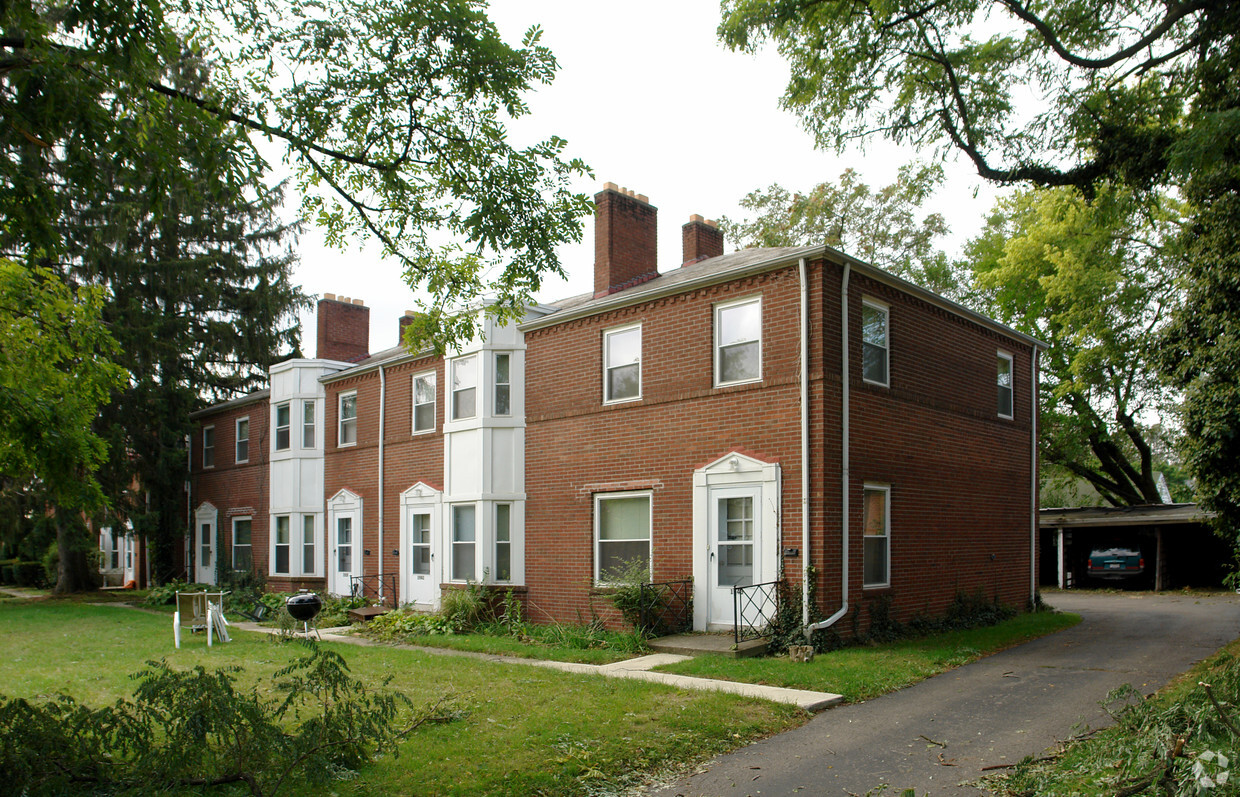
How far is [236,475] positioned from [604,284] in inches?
597

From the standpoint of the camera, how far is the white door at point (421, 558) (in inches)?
765

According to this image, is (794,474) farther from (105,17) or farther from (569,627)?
(105,17)

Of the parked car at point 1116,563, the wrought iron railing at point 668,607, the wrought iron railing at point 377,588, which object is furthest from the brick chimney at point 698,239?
the parked car at point 1116,563

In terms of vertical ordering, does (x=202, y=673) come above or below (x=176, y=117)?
below

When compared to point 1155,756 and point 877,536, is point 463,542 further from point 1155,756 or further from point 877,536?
point 1155,756

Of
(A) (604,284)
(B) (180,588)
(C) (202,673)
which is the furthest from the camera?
(B) (180,588)

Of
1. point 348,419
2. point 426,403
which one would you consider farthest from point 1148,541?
point 348,419

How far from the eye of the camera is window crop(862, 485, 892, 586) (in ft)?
46.5

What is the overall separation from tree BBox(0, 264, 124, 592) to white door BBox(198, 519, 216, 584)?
63.7ft

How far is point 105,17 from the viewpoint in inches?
243

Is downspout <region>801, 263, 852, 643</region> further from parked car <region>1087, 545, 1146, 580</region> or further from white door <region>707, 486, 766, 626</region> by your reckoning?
parked car <region>1087, 545, 1146, 580</region>

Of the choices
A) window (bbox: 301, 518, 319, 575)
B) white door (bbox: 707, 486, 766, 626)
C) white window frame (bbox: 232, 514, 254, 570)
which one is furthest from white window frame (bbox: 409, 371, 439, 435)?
white window frame (bbox: 232, 514, 254, 570)

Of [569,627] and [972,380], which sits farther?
[972,380]

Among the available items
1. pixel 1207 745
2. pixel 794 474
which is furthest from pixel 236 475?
pixel 1207 745
